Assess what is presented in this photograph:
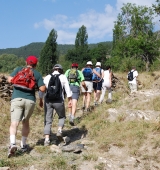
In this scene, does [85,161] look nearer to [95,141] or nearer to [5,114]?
[95,141]

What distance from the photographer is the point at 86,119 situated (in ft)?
25.0

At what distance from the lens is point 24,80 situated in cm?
473

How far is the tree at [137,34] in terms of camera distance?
1909 inches

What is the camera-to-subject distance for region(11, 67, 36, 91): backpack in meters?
4.73

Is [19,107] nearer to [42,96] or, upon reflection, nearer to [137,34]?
[42,96]

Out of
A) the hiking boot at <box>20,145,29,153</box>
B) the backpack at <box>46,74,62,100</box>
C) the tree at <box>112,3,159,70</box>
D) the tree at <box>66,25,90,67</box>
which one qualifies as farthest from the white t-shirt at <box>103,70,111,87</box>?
the tree at <box>66,25,90,67</box>

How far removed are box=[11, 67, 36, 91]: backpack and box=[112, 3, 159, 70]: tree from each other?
44520mm

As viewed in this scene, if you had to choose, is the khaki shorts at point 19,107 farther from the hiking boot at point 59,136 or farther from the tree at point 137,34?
the tree at point 137,34

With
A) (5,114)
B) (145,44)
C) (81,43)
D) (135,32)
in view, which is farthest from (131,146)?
(81,43)

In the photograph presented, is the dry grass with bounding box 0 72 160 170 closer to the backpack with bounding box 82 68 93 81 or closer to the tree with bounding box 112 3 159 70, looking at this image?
the backpack with bounding box 82 68 93 81

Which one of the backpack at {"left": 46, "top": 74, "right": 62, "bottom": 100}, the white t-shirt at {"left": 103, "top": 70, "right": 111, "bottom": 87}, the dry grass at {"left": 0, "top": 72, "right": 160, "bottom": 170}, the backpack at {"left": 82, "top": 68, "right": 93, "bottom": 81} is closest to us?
the dry grass at {"left": 0, "top": 72, "right": 160, "bottom": 170}

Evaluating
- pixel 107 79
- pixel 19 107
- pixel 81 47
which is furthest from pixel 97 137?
pixel 81 47

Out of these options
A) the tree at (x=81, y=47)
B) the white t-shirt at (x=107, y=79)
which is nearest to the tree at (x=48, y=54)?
the tree at (x=81, y=47)

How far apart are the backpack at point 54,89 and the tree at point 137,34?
143 feet
